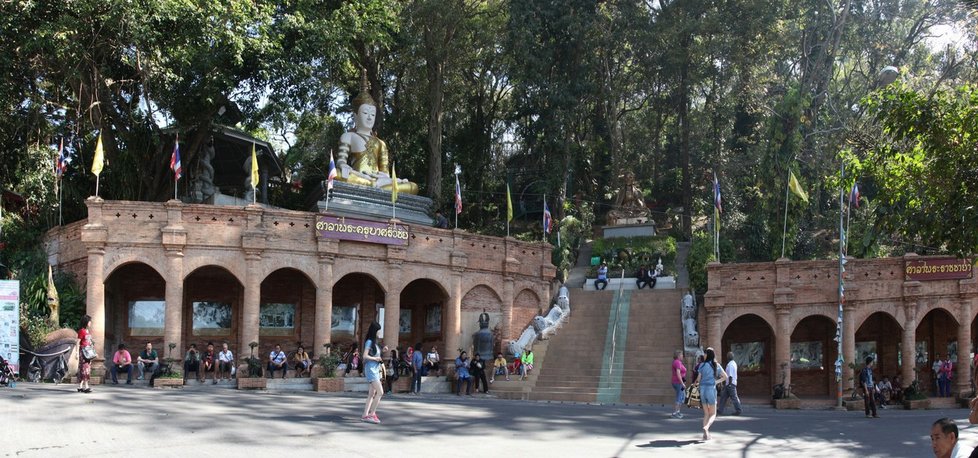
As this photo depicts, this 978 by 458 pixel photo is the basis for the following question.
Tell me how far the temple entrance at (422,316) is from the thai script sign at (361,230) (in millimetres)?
2869

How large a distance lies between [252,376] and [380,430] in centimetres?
1142

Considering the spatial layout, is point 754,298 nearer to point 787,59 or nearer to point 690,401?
point 690,401

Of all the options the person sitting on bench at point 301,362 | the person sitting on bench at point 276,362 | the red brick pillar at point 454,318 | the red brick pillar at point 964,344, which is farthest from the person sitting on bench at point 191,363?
the red brick pillar at point 964,344

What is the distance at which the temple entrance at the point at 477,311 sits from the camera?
109 ft

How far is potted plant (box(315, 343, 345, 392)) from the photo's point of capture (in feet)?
90.1

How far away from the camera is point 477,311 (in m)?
33.8

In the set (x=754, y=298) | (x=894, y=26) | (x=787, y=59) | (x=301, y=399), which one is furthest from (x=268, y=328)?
(x=894, y=26)

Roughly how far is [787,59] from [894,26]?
17.1 feet

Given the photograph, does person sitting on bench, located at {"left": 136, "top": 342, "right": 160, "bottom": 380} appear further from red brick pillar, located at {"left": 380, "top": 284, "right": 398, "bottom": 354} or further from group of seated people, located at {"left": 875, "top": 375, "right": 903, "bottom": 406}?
group of seated people, located at {"left": 875, "top": 375, "right": 903, "bottom": 406}

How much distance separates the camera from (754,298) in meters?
32.5

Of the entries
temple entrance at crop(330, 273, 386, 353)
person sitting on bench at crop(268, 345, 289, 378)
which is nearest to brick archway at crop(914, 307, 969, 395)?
temple entrance at crop(330, 273, 386, 353)

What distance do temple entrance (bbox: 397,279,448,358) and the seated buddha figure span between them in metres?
4.12

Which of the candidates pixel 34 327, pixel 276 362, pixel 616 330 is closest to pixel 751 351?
pixel 616 330

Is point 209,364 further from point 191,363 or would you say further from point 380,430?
point 380,430
